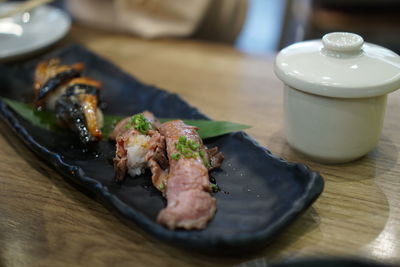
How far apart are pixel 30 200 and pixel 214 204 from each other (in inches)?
26.7

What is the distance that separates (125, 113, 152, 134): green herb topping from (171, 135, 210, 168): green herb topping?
17 centimetres

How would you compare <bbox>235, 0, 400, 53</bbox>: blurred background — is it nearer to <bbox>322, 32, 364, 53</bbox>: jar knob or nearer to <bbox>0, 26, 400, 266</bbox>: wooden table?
<bbox>0, 26, 400, 266</bbox>: wooden table

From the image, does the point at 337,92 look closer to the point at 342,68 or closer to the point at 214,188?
the point at 342,68

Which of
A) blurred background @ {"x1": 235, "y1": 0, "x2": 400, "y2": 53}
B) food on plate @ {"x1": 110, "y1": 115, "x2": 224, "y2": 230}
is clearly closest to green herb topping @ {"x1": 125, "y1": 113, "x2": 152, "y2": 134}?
food on plate @ {"x1": 110, "y1": 115, "x2": 224, "y2": 230}

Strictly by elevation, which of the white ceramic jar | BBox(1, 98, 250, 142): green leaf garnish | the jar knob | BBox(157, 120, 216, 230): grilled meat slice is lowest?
BBox(1, 98, 250, 142): green leaf garnish

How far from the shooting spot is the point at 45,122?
6.40 ft

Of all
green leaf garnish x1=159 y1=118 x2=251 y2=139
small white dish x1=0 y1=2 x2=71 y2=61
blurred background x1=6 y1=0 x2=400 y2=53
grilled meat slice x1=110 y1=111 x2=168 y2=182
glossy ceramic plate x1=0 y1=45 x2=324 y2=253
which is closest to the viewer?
glossy ceramic plate x1=0 y1=45 x2=324 y2=253

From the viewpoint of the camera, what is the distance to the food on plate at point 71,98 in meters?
1.79

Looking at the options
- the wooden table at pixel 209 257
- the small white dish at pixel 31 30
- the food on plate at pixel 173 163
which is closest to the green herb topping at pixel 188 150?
the food on plate at pixel 173 163

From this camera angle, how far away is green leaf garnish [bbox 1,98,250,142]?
1.71m

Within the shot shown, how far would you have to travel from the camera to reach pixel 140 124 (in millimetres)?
1589

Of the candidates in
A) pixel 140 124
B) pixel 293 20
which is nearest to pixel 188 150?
pixel 140 124

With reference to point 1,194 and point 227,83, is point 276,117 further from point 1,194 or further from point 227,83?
point 1,194

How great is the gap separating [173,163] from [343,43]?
706mm
